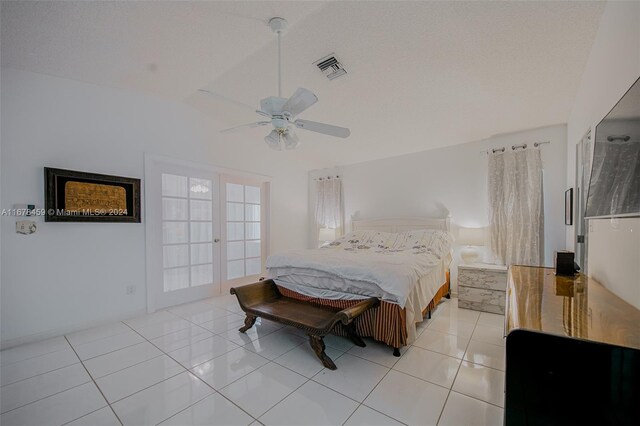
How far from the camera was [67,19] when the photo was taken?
73.6 inches

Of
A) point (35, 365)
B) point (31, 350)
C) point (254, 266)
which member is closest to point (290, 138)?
point (35, 365)

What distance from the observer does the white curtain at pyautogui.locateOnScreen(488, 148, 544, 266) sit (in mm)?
3379

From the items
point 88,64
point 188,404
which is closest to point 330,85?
point 88,64

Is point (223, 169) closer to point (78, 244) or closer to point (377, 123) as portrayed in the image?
point (78, 244)

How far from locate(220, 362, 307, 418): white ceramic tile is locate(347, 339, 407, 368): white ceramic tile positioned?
608 mm

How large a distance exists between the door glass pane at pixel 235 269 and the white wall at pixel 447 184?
7.31ft

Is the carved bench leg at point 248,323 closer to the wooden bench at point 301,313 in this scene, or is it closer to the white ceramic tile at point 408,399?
the wooden bench at point 301,313

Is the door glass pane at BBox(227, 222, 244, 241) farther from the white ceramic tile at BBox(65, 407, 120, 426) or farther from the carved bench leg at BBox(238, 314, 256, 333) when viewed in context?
the white ceramic tile at BBox(65, 407, 120, 426)

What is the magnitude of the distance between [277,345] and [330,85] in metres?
2.64

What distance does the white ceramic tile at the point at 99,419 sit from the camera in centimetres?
148

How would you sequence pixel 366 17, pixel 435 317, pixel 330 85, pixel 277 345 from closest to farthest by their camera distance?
pixel 366 17 < pixel 277 345 < pixel 330 85 < pixel 435 317

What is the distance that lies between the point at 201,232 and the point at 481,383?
372 centimetres

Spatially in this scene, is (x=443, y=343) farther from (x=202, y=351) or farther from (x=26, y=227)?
(x=26, y=227)

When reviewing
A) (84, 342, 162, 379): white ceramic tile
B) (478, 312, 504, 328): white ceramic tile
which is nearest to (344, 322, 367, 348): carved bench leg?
(478, 312, 504, 328): white ceramic tile
